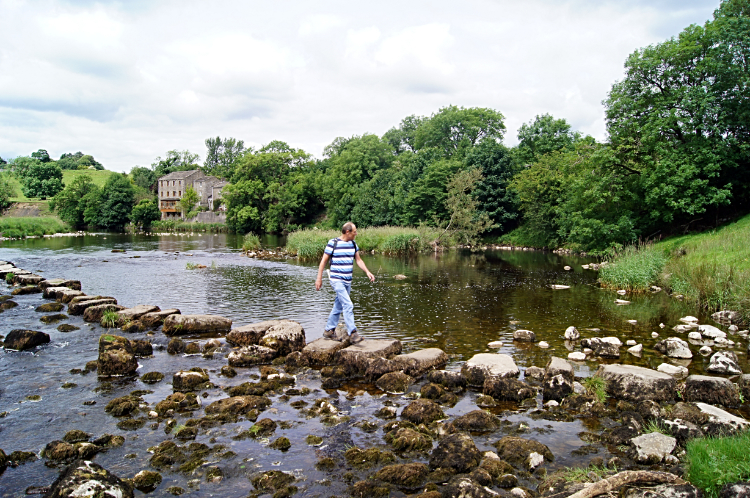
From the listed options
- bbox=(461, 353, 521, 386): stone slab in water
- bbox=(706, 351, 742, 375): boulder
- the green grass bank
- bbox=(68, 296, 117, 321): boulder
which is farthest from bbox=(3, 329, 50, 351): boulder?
the green grass bank

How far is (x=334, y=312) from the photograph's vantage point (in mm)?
12922

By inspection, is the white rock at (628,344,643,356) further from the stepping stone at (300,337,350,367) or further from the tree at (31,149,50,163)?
the tree at (31,149,50,163)

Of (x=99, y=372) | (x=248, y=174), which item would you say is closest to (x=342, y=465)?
(x=99, y=372)

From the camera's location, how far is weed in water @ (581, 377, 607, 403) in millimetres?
9383

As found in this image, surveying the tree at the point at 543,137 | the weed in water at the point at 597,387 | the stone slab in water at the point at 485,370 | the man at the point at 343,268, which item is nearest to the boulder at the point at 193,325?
the man at the point at 343,268

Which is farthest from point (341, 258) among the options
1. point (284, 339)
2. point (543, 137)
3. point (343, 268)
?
point (543, 137)

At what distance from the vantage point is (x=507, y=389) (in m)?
9.66

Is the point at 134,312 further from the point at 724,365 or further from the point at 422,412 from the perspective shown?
the point at 724,365

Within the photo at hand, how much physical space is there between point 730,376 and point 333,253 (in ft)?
32.3

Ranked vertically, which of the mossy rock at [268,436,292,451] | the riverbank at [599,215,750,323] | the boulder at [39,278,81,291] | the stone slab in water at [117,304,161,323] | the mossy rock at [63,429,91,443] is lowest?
the mossy rock at [268,436,292,451]

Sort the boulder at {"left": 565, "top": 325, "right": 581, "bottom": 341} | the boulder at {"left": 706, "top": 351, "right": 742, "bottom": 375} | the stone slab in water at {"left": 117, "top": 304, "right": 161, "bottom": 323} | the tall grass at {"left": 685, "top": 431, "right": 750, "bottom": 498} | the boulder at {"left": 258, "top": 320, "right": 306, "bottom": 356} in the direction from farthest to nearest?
the stone slab in water at {"left": 117, "top": 304, "right": 161, "bottom": 323} → the boulder at {"left": 565, "top": 325, "right": 581, "bottom": 341} → the boulder at {"left": 258, "top": 320, "right": 306, "bottom": 356} → the boulder at {"left": 706, "top": 351, "right": 742, "bottom": 375} → the tall grass at {"left": 685, "top": 431, "right": 750, "bottom": 498}

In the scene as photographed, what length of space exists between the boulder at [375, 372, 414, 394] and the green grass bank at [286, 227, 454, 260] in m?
31.3

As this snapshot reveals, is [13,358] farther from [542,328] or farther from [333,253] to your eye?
[542,328]

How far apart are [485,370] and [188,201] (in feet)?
377
